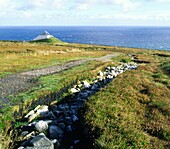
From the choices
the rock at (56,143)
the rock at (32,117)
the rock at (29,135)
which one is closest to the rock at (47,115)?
the rock at (32,117)

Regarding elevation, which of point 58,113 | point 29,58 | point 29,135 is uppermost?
point 29,135

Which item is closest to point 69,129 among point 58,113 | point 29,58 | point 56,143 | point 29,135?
point 56,143

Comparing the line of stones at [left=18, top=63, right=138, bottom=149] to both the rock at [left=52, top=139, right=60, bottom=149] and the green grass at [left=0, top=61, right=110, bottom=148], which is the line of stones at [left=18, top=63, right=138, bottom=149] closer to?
the rock at [left=52, top=139, right=60, bottom=149]

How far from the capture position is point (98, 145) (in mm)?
8852

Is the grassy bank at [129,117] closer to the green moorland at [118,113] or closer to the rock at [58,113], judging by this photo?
the green moorland at [118,113]

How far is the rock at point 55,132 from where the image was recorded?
36.8 ft

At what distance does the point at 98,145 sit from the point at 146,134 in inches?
97.6

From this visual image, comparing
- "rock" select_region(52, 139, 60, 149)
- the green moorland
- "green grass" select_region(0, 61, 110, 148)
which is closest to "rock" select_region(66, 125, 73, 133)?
the green moorland

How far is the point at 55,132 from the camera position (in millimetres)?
11430

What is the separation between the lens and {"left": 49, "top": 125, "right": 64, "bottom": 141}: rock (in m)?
11.2

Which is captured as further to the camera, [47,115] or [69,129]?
[47,115]

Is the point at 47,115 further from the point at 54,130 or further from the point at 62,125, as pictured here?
the point at 54,130

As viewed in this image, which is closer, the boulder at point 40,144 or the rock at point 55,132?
the boulder at point 40,144

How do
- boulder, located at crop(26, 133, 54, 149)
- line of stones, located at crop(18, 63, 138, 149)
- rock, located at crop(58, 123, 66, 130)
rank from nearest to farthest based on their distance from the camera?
boulder, located at crop(26, 133, 54, 149) < line of stones, located at crop(18, 63, 138, 149) < rock, located at crop(58, 123, 66, 130)
